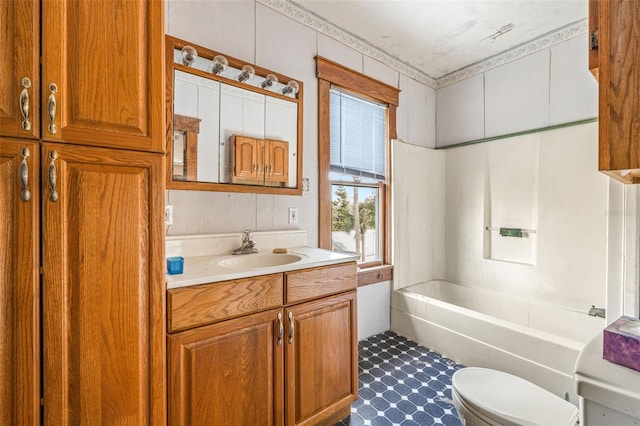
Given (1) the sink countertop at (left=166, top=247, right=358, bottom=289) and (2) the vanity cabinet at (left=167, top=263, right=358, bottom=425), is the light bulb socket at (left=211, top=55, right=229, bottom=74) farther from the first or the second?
(2) the vanity cabinet at (left=167, top=263, right=358, bottom=425)

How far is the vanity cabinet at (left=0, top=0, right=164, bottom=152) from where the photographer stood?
0.82m

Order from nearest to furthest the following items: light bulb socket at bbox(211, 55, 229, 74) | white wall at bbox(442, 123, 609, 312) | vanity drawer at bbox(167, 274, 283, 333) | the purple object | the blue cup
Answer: the purple object → vanity drawer at bbox(167, 274, 283, 333) → the blue cup → light bulb socket at bbox(211, 55, 229, 74) → white wall at bbox(442, 123, 609, 312)

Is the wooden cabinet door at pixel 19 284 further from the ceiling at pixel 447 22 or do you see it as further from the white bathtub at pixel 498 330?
the white bathtub at pixel 498 330

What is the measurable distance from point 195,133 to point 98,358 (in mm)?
1182

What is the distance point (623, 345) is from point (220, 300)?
128cm

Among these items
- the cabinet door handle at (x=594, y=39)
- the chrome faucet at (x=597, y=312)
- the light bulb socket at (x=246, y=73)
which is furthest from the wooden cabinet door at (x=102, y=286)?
the chrome faucet at (x=597, y=312)

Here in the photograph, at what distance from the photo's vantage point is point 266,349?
4.42ft

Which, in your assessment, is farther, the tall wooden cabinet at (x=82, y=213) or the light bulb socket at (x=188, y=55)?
the light bulb socket at (x=188, y=55)

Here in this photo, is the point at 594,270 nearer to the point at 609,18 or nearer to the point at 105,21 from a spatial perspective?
the point at 609,18

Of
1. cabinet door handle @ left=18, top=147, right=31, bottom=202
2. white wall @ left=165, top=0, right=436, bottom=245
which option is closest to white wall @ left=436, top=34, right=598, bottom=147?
white wall @ left=165, top=0, right=436, bottom=245

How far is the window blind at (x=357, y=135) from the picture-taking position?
2.42 m

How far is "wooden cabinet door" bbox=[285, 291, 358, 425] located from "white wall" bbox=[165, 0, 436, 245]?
694 millimetres

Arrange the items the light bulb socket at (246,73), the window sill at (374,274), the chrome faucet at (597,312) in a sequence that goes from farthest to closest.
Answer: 1. the window sill at (374,274)
2. the chrome faucet at (597,312)
3. the light bulb socket at (246,73)

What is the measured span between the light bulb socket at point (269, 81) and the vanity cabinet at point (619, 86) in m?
1.63
